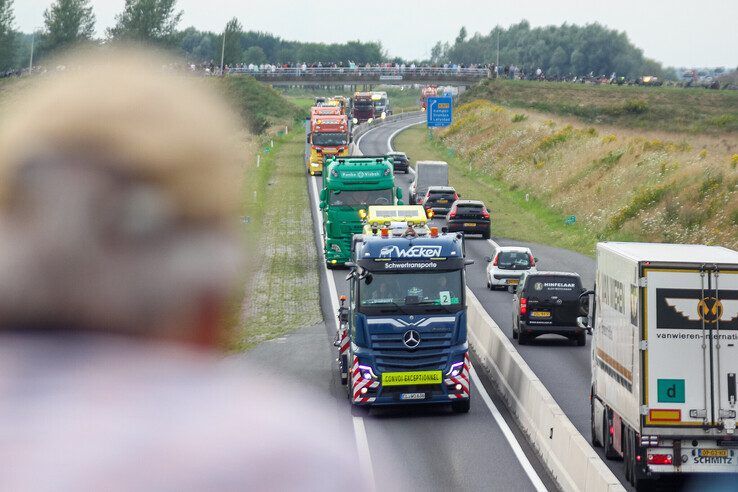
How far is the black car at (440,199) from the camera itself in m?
68.3

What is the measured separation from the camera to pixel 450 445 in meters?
23.4

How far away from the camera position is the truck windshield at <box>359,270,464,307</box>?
2536 centimetres

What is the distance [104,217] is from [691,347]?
17352 mm

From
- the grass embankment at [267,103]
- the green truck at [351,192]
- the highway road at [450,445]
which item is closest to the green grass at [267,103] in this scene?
the grass embankment at [267,103]

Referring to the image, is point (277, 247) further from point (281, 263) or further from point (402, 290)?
point (402, 290)

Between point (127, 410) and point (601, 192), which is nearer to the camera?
point (127, 410)

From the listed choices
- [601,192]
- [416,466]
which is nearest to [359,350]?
[416,466]

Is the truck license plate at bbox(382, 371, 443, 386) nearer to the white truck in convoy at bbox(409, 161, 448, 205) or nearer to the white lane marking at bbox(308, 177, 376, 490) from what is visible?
the white lane marking at bbox(308, 177, 376, 490)

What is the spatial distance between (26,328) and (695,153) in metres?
71.5

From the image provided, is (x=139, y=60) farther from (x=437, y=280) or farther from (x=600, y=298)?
(x=437, y=280)

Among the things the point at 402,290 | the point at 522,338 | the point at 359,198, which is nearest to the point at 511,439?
the point at 402,290

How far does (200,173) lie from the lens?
262 centimetres

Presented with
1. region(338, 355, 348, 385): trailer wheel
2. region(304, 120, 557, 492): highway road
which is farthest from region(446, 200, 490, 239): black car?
region(338, 355, 348, 385): trailer wheel

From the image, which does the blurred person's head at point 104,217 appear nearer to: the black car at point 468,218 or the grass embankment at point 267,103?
the black car at point 468,218
